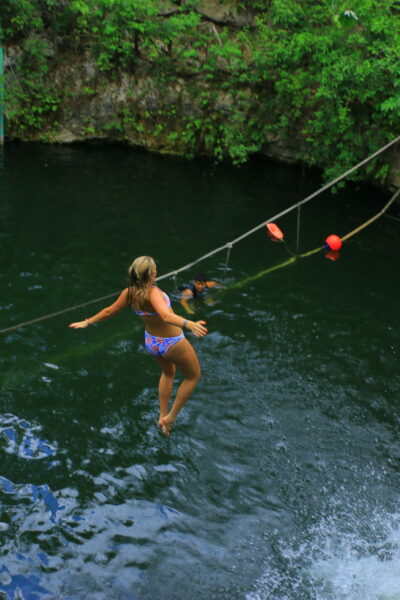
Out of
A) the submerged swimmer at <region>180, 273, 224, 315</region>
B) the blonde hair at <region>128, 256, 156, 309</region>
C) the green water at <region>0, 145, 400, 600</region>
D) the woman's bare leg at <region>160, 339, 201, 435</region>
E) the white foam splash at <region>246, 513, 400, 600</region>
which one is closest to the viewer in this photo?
the blonde hair at <region>128, 256, 156, 309</region>

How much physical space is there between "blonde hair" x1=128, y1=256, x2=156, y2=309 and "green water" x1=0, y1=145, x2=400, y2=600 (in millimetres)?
2259

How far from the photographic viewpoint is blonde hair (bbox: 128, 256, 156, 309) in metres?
4.68

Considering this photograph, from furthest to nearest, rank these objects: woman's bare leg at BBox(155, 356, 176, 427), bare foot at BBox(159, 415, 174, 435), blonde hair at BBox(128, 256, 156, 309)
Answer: bare foot at BBox(159, 415, 174, 435) → woman's bare leg at BBox(155, 356, 176, 427) → blonde hair at BBox(128, 256, 156, 309)

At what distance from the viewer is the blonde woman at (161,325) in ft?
15.4

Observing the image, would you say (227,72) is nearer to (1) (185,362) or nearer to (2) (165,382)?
(2) (165,382)

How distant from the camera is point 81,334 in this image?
340 inches

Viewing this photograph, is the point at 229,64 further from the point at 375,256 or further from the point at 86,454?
the point at 86,454

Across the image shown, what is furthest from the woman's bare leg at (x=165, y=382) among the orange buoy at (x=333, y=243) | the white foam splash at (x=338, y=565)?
the orange buoy at (x=333, y=243)

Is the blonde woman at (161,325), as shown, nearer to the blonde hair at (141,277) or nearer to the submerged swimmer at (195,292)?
the blonde hair at (141,277)

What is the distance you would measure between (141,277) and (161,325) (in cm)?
60

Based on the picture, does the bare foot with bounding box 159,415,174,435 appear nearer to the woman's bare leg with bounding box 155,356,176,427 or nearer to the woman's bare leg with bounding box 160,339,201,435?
the woman's bare leg with bounding box 155,356,176,427

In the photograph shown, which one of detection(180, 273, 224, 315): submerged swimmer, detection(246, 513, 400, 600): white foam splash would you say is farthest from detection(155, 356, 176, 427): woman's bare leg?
detection(180, 273, 224, 315): submerged swimmer

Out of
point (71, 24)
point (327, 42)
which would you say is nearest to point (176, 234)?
point (327, 42)

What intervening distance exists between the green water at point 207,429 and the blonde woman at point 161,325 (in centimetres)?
93
